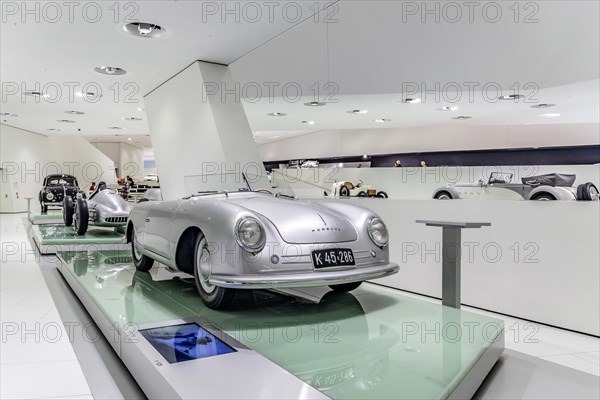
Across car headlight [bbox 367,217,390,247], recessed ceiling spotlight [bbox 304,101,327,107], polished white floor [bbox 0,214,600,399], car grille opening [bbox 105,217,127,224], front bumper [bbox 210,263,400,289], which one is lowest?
polished white floor [bbox 0,214,600,399]

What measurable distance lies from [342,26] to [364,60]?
2.19ft

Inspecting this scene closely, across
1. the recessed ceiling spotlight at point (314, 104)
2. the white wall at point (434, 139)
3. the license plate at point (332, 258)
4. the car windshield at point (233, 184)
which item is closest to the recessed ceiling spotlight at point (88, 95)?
the recessed ceiling spotlight at point (314, 104)

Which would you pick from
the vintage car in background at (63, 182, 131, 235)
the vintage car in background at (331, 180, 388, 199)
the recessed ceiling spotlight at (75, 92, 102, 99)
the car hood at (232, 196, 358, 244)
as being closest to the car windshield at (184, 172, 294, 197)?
the car hood at (232, 196, 358, 244)

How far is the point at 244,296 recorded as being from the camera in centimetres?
299

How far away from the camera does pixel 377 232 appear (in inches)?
108

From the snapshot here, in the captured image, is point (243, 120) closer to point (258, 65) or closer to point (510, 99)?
point (258, 65)

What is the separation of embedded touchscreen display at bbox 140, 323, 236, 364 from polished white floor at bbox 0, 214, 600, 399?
0.37 m

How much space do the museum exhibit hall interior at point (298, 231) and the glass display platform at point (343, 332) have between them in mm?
16

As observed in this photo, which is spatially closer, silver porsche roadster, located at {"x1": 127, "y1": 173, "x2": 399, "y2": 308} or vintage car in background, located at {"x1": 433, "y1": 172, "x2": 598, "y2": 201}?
silver porsche roadster, located at {"x1": 127, "y1": 173, "x2": 399, "y2": 308}

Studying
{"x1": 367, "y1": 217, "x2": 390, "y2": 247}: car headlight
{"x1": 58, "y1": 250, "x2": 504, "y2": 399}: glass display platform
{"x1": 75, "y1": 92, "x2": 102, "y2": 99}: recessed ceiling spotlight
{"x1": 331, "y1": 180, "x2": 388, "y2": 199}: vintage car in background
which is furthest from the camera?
{"x1": 331, "y1": 180, "x2": 388, "y2": 199}: vintage car in background

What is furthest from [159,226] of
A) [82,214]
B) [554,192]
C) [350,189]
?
[350,189]

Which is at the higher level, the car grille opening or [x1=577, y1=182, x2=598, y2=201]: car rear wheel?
Answer: [x1=577, y1=182, x2=598, y2=201]: car rear wheel

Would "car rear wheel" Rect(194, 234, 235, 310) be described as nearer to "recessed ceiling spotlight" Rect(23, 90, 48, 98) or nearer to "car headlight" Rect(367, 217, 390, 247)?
"car headlight" Rect(367, 217, 390, 247)

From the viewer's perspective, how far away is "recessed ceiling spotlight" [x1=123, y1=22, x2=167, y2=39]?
4.77 m
